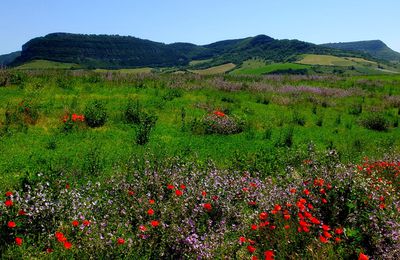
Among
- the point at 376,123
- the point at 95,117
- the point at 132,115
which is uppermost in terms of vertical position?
the point at 95,117

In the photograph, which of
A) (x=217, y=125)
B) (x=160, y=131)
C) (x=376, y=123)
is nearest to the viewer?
(x=160, y=131)

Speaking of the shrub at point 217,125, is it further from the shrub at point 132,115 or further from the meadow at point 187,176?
the shrub at point 132,115

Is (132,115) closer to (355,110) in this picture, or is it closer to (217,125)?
(217,125)

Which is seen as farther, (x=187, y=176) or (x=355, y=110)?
(x=355, y=110)

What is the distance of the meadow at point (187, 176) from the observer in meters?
5.61

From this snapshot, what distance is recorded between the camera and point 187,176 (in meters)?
8.53

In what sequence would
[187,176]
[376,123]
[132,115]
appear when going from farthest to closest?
[376,123]
[132,115]
[187,176]

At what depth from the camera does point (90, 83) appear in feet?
71.5

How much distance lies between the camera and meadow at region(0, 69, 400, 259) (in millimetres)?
5605

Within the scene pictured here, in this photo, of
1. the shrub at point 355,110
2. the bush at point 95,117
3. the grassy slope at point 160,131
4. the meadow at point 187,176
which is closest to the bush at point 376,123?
the meadow at point 187,176

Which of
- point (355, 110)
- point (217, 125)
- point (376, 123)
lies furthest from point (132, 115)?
point (355, 110)

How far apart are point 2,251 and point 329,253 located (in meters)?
4.82

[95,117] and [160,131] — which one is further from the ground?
[95,117]

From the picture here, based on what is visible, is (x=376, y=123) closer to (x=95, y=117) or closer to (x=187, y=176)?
(x=187, y=176)
